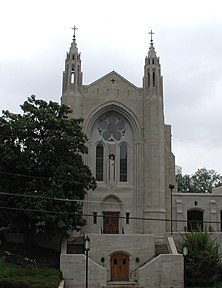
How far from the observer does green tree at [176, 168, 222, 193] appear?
75875mm

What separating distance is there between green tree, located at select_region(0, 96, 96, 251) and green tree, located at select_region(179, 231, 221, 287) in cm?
776

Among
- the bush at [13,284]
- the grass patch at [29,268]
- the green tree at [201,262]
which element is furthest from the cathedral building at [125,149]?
the bush at [13,284]

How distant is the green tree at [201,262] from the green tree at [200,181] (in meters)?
43.9

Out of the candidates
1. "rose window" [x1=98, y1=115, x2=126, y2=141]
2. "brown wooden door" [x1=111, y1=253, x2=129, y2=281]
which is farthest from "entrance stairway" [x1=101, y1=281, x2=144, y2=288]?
"rose window" [x1=98, y1=115, x2=126, y2=141]

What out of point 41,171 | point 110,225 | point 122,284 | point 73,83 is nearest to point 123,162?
point 110,225

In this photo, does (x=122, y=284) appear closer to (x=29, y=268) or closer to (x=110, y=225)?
(x=29, y=268)

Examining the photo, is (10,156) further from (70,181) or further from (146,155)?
(146,155)

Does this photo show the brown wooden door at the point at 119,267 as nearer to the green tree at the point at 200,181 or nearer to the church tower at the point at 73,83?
the church tower at the point at 73,83

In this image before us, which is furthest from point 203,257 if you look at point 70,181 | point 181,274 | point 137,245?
point 70,181

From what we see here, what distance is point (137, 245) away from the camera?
33.1 metres

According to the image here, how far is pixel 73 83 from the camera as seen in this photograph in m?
41.4

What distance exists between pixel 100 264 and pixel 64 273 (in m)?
3.57

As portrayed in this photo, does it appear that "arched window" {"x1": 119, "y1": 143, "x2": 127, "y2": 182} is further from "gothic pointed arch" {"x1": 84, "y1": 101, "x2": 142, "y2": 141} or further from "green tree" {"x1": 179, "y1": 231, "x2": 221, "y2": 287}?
"green tree" {"x1": 179, "y1": 231, "x2": 221, "y2": 287}

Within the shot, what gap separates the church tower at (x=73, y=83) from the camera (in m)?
40.7
